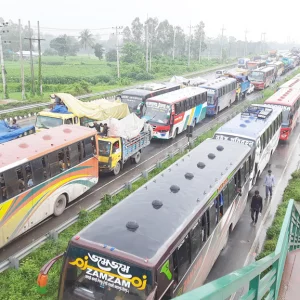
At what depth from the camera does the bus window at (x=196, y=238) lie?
Answer: 6945 mm

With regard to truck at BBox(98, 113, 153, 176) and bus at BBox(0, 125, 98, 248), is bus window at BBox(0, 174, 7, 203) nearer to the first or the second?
bus at BBox(0, 125, 98, 248)

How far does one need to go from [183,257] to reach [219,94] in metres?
25.2

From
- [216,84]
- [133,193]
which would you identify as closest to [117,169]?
[133,193]

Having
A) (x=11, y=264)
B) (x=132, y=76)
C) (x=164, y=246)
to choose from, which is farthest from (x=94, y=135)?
(x=132, y=76)

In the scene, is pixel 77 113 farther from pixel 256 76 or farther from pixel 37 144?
pixel 256 76

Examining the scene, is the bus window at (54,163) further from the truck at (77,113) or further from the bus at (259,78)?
the bus at (259,78)

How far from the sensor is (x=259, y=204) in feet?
39.1

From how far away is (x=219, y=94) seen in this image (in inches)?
1190

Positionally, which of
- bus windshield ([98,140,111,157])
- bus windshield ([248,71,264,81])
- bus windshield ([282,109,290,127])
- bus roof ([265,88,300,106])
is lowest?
bus windshield ([98,140,111,157])

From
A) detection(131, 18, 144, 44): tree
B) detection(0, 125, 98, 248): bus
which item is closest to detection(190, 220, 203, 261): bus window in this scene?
detection(0, 125, 98, 248): bus

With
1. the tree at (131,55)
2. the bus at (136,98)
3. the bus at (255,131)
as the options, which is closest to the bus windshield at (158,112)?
the bus at (136,98)

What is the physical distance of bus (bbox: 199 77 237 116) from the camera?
29.4 m

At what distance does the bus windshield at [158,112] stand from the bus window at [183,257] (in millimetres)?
15283

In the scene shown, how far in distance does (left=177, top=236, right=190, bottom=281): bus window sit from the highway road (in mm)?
5967
